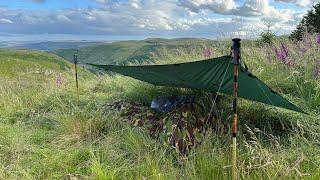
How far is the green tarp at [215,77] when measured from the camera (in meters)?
5.96

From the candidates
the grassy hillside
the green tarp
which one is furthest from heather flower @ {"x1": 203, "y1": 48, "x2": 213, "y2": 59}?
the green tarp

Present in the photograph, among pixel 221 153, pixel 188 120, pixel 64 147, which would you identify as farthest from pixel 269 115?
pixel 64 147

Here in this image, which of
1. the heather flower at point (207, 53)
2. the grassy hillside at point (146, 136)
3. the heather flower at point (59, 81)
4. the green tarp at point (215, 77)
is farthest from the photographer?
the heather flower at point (59, 81)

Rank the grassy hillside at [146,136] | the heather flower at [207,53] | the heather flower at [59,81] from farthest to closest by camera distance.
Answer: the heather flower at [59,81] < the heather flower at [207,53] < the grassy hillside at [146,136]

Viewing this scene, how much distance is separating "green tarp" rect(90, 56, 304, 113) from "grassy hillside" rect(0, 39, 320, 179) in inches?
18.8

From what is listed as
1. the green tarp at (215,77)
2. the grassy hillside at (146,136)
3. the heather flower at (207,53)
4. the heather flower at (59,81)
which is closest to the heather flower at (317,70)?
the grassy hillside at (146,136)

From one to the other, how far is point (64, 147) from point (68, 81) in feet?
20.8

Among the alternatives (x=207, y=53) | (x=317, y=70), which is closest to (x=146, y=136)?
(x=317, y=70)

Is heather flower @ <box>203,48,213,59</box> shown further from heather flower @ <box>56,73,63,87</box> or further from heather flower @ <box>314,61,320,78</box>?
heather flower @ <box>56,73,63,87</box>

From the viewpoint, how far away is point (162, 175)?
5.14 meters

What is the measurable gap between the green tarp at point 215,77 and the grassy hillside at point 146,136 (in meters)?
0.48

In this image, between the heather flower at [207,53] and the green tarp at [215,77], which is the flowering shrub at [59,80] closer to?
the heather flower at [207,53]

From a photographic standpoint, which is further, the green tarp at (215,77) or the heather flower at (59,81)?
the heather flower at (59,81)

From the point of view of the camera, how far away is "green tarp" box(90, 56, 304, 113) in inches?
235
